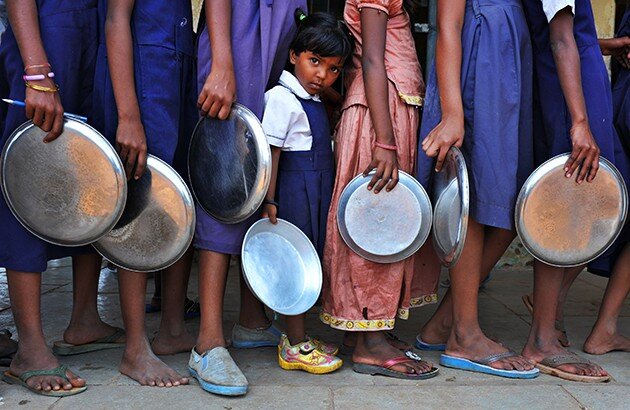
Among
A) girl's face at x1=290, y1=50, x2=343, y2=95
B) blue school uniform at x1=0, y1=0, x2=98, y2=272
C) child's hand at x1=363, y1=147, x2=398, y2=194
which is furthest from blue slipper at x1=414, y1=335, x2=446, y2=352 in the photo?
blue school uniform at x1=0, y1=0, x2=98, y2=272

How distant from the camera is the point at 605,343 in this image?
2955 millimetres

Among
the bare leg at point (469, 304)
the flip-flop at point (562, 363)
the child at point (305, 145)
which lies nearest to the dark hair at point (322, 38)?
the child at point (305, 145)

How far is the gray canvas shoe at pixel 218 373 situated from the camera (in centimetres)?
238

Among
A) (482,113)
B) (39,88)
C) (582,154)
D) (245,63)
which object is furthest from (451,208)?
(39,88)

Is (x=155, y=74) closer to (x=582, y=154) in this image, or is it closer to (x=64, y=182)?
(x=64, y=182)

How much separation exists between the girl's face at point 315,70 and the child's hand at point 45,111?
80 centimetres

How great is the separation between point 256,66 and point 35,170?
766mm

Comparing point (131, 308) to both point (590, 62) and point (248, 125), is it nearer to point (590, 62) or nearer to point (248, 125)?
point (248, 125)

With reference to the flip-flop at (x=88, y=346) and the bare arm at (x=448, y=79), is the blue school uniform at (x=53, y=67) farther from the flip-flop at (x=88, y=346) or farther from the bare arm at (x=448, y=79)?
the bare arm at (x=448, y=79)

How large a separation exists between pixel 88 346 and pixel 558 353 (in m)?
1.65

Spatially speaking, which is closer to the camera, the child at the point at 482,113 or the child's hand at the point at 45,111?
the child's hand at the point at 45,111

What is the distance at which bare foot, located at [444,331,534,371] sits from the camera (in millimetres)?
2645

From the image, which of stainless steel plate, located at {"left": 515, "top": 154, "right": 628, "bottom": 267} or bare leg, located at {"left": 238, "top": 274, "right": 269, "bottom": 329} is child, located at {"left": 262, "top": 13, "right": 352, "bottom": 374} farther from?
stainless steel plate, located at {"left": 515, "top": 154, "right": 628, "bottom": 267}

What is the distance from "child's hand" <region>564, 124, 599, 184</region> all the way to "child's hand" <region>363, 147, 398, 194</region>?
57cm
